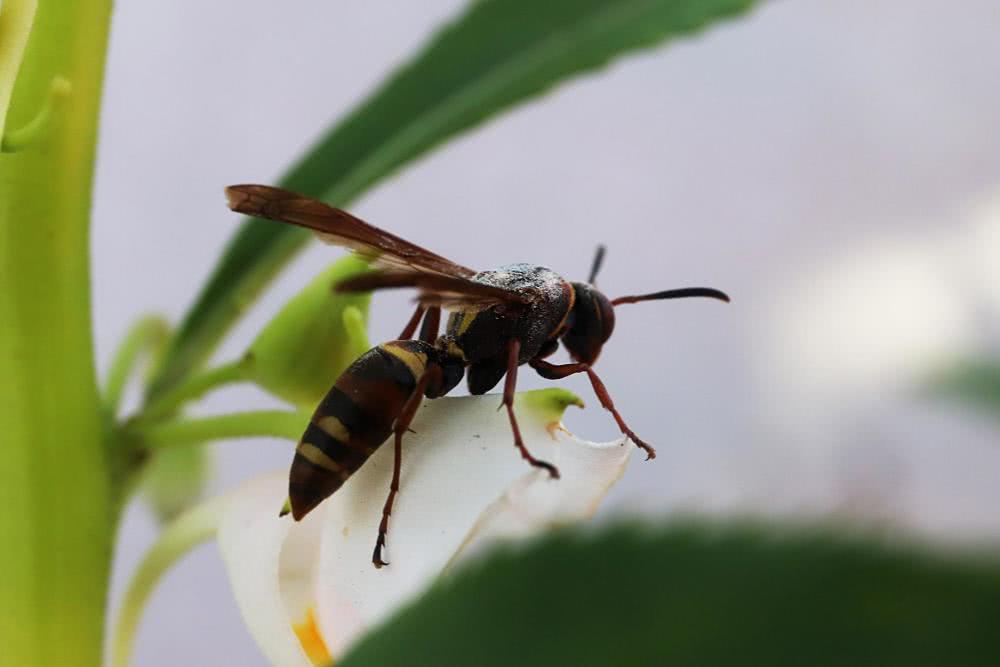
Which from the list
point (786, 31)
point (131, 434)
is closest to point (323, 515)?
point (131, 434)

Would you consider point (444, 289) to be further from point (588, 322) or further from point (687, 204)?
point (687, 204)

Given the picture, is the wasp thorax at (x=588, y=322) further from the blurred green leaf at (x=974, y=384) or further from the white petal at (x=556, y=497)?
A: the blurred green leaf at (x=974, y=384)

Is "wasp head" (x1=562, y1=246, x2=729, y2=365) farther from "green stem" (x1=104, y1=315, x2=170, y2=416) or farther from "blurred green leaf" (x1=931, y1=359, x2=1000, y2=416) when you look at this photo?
"blurred green leaf" (x1=931, y1=359, x2=1000, y2=416)

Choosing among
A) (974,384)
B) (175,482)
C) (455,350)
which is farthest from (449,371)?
(974,384)

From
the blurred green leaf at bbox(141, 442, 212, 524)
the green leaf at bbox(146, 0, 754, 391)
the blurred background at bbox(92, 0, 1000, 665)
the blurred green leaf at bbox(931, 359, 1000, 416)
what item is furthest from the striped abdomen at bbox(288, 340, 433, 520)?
the blurred background at bbox(92, 0, 1000, 665)

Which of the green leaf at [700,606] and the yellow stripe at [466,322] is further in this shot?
the yellow stripe at [466,322]

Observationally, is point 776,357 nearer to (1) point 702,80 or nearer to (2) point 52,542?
(1) point 702,80

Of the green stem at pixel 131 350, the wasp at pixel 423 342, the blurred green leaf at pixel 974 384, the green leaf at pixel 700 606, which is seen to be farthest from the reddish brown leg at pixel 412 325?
the blurred green leaf at pixel 974 384
